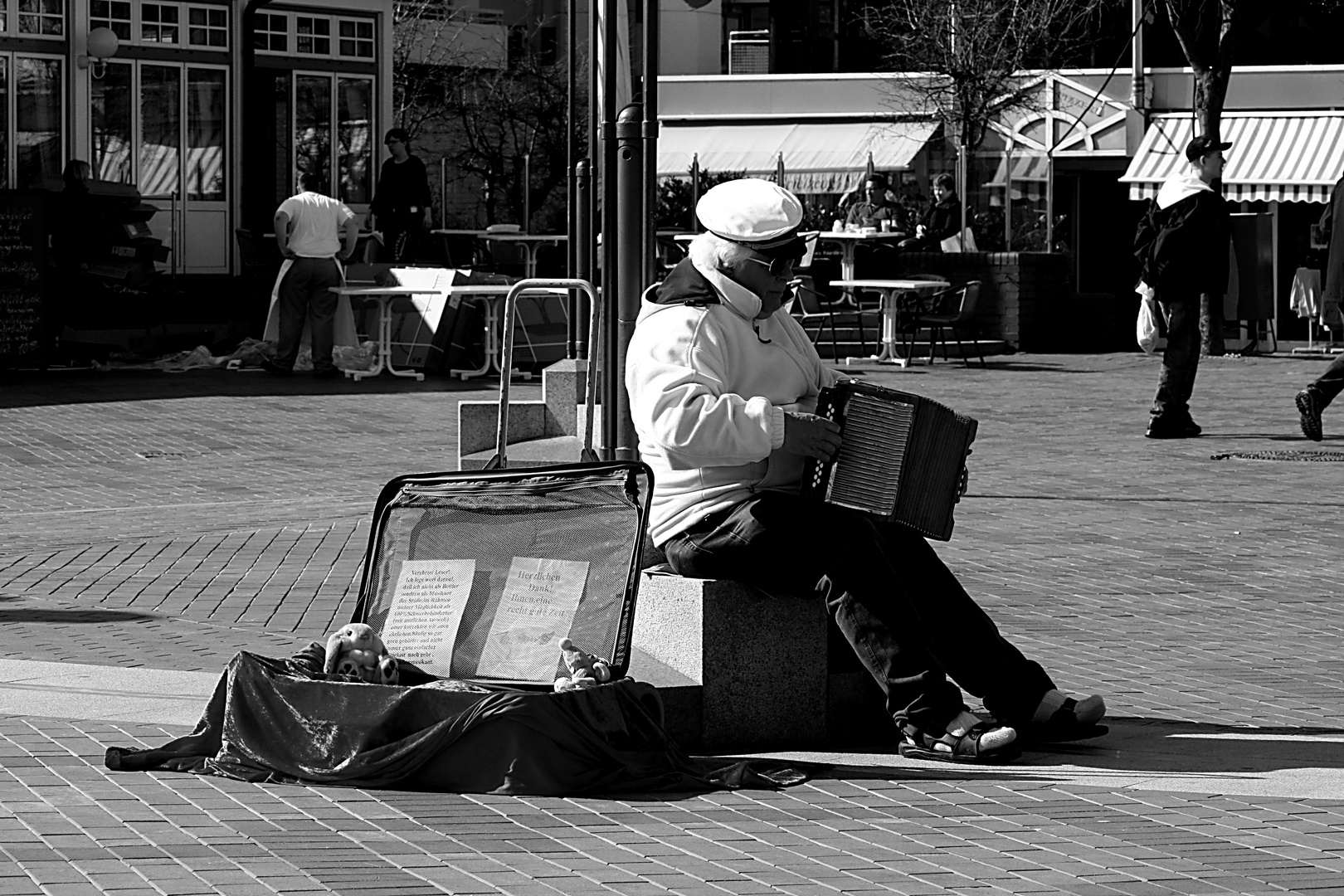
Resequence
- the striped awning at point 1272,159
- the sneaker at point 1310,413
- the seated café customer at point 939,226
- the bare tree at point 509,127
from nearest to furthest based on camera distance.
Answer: the sneaker at point 1310,413 → the seated café customer at point 939,226 → the striped awning at point 1272,159 → the bare tree at point 509,127

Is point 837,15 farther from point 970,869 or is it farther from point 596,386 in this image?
point 970,869

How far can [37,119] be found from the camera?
2392 centimetres

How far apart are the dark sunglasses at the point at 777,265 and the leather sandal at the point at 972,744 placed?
1277mm

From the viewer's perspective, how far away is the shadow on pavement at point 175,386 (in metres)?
18.0

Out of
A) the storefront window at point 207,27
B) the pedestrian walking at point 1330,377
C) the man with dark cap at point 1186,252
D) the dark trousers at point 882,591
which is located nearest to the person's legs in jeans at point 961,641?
the dark trousers at point 882,591

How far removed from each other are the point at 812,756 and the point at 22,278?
1618cm

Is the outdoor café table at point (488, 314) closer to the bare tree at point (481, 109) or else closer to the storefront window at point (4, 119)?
the storefront window at point (4, 119)

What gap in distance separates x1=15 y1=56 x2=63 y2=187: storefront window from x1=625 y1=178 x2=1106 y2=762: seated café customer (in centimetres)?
1962

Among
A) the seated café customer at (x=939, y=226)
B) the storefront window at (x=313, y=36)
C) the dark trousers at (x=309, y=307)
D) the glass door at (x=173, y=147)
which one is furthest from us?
the storefront window at (x=313, y=36)

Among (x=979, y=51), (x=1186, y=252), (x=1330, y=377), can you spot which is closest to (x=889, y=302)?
(x=1186, y=252)

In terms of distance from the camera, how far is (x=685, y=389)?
5.51m

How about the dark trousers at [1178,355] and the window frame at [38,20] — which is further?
the window frame at [38,20]

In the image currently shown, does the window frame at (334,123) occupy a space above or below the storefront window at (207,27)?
below

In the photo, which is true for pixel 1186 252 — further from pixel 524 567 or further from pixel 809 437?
pixel 524 567
